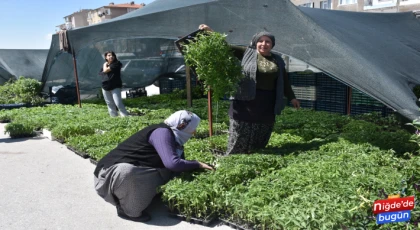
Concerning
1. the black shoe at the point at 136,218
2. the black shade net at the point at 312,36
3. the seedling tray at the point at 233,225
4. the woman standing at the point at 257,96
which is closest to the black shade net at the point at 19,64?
the black shade net at the point at 312,36

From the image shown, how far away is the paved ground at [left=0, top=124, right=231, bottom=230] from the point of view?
359 centimetres

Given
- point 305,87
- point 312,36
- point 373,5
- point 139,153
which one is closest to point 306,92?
point 305,87

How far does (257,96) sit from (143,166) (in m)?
1.76

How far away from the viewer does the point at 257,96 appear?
4.57 metres

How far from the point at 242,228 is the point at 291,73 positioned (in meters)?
7.62

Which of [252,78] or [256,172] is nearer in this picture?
[256,172]

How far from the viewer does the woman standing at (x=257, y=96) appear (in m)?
4.47

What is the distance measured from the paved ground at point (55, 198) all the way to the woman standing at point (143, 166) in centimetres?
22

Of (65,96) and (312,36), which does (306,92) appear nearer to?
(312,36)

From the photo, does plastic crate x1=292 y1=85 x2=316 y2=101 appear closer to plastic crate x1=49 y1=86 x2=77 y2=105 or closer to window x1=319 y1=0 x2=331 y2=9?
plastic crate x1=49 y1=86 x2=77 y2=105

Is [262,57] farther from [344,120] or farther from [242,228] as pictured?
[344,120]

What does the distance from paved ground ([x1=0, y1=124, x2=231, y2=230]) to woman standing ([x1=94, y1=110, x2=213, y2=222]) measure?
224 mm

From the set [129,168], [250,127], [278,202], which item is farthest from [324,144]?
[129,168]

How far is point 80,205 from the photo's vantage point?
404 centimetres
